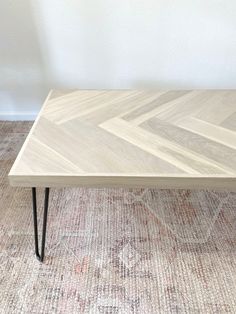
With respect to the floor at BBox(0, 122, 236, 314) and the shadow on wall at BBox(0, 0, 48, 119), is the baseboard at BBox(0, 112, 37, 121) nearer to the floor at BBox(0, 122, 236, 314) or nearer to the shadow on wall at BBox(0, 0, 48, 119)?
the shadow on wall at BBox(0, 0, 48, 119)

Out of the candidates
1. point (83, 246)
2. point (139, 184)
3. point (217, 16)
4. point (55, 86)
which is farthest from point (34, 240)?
point (217, 16)

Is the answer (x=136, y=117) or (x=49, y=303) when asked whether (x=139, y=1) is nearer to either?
(x=136, y=117)

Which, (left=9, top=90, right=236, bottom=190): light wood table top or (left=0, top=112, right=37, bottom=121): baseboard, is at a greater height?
(left=9, top=90, right=236, bottom=190): light wood table top

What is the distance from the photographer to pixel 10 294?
0.97 metres

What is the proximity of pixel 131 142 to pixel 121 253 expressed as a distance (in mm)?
389

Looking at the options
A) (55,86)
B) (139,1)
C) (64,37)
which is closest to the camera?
(139,1)

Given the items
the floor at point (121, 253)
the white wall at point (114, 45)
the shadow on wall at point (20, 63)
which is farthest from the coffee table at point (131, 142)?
the shadow on wall at point (20, 63)

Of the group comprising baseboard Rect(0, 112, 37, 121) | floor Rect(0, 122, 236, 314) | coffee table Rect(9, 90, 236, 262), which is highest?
coffee table Rect(9, 90, 236, 262)

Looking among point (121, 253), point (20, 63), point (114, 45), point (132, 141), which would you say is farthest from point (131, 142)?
point (20, 63)

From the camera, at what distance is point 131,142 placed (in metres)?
1.01

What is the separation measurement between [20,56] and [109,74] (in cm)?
50

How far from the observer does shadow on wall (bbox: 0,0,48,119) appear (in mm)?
1657

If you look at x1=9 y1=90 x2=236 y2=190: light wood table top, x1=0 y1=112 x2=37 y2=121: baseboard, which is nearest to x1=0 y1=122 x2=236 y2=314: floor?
x1=9 y1=90 x2=236 y2=190: light wood table top

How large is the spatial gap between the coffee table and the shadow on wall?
60 centimetres
